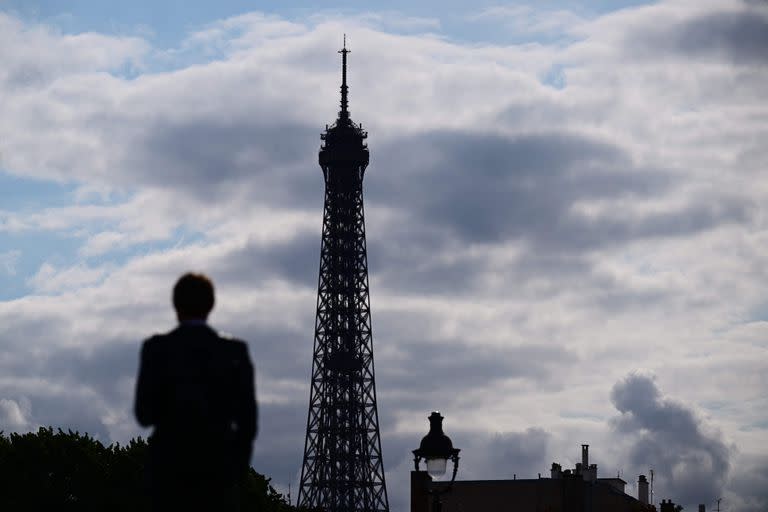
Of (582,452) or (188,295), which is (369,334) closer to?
(582,452)

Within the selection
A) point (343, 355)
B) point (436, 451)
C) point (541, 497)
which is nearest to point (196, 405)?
point (436, 451)

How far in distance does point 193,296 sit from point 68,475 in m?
73.9

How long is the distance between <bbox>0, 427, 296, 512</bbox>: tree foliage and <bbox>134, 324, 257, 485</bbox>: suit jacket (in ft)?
229

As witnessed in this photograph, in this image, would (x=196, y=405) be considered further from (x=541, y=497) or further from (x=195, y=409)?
(x=541, y=497)

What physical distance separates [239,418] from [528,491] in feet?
244

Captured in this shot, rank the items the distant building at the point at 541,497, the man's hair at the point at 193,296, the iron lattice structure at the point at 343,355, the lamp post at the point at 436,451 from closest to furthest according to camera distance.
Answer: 1. the man's hair at the point at 193,296
2. the lamp post at the point at 436,451
3. the distant building at the point at 541,497
4. the iron lattice structure at the point at 343,355

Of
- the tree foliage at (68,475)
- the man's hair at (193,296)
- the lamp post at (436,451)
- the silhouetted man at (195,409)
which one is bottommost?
the silhouetted man at (195,409)

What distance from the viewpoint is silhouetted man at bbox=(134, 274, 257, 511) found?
11195 millimetres

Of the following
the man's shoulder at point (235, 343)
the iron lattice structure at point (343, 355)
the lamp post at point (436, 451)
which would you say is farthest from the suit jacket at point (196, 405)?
the iron lattice structure at point (343, 355)

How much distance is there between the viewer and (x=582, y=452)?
323 ft

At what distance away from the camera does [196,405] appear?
11.2 meters

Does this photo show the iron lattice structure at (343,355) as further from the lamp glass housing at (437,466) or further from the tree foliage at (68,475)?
the lamp glass housing at (437,466)

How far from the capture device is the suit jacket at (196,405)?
11195 mm

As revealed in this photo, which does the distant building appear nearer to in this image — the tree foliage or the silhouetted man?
the tree foliage
